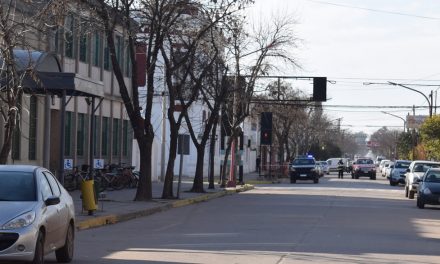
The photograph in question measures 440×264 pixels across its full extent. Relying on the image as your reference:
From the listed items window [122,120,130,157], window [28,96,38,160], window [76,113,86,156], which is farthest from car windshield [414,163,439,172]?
window [28,96,38,160]

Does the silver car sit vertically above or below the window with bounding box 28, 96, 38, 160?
below

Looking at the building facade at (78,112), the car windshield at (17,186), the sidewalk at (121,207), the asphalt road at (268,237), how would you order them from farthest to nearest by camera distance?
1. the building facade at (78,112)
2. the sidewalk at (121,207)
3. the asphalt road at (268,237)
4. the car windshield at (17,186)

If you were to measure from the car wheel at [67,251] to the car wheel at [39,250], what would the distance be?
5.07ft

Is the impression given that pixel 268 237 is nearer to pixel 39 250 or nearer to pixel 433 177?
pixel 39 250

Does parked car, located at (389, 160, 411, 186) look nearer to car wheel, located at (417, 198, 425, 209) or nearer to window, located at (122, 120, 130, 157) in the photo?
window, located at (122, 120, 130, 157)

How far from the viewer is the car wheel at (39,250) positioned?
11281mm

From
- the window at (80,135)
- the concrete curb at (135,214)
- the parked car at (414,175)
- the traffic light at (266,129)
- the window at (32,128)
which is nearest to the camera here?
the concrete curb at (135,214)

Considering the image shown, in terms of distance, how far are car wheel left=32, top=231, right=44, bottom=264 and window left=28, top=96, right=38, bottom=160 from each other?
2049 cm

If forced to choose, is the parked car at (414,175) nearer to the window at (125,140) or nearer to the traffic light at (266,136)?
the window at (125,140)

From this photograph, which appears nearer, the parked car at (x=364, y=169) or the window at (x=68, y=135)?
the window at (x=68, y=135)

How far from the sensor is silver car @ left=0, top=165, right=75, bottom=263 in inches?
432

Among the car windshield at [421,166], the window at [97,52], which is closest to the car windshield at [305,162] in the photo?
the car windshield at [421,166]

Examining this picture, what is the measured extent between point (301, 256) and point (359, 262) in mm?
1131

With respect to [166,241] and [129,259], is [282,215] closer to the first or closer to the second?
[166,241]
